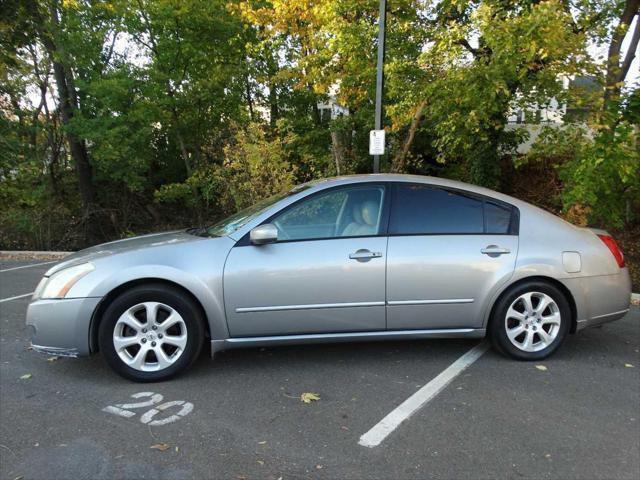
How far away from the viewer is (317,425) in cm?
314

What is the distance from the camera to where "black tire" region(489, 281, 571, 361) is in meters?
4.08

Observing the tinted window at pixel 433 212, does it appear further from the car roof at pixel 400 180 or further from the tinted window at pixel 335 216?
the tinted window at pixel 335 216

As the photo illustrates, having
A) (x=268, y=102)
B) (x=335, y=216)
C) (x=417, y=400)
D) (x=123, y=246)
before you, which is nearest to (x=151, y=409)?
(x=123, y=246)

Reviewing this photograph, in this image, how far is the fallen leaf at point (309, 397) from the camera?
11.4 feet

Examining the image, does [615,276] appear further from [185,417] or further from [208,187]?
[208,187]

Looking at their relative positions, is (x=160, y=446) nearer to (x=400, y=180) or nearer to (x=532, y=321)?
(x=400, y=180)

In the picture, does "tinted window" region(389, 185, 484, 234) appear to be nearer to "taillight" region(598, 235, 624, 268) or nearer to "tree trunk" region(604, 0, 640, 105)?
"taillight" region(598, 235, 624, 268)

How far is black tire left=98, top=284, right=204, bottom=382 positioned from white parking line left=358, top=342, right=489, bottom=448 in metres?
1.50

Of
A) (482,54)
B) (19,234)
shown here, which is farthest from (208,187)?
(482,54)

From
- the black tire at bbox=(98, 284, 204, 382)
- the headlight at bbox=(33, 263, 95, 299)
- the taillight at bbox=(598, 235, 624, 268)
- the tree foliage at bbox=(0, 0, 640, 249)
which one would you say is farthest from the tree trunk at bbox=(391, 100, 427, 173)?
the headlight at bbox=(33, 263, 95, 299)

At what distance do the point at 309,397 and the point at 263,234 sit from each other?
122cm

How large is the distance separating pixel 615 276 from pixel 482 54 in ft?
16.1

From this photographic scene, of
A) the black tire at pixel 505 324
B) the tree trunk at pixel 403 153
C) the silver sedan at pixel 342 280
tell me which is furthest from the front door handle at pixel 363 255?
the tree trunk at pixel 403 153

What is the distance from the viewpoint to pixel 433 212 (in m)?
4.14
